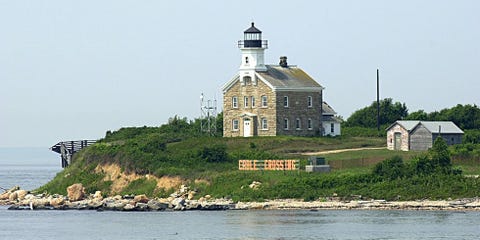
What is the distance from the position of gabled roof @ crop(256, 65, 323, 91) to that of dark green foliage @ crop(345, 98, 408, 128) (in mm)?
13826

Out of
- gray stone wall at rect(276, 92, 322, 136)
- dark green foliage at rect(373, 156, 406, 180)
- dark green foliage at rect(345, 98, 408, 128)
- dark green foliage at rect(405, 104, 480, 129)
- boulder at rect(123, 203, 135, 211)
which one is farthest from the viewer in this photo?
dark green foliage at rect(345, 98, 408, 128)

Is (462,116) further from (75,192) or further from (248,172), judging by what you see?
(75,192)

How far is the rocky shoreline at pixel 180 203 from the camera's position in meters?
67.6

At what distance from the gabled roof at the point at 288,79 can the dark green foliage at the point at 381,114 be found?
1383 cm

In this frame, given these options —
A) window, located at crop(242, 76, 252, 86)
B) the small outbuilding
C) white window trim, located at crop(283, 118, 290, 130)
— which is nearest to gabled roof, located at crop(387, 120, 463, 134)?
the small outbuilding

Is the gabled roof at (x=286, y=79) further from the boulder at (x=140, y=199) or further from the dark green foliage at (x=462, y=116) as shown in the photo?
the boulder at (x=140, y=199)

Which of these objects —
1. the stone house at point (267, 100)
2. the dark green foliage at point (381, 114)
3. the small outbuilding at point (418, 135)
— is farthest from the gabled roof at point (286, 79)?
the dark green foliage at point (381, 114)

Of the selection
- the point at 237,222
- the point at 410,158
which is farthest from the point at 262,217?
the point at 410,158

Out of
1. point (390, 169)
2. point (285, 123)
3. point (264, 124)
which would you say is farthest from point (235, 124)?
point (390, 169)

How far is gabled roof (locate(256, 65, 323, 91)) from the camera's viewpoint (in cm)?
9202

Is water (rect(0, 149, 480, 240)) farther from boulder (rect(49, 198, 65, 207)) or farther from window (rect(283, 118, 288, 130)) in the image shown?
window (rect(283, 118, 288, 130))

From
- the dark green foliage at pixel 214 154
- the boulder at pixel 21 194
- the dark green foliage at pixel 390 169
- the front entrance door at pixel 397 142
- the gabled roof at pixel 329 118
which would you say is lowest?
the boulder at pixel 21 194

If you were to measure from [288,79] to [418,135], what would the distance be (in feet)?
36.8

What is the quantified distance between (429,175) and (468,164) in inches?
240
